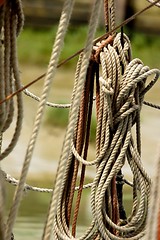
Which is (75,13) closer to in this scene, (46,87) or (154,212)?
(46,87)

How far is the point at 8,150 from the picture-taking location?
1.61 meters

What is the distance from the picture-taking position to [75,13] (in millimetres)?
8336

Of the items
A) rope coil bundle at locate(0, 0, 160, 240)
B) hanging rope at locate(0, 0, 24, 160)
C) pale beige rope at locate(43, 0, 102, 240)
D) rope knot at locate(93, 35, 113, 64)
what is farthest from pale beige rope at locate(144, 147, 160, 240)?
rope knot at locate(93, 35, 113, 64)

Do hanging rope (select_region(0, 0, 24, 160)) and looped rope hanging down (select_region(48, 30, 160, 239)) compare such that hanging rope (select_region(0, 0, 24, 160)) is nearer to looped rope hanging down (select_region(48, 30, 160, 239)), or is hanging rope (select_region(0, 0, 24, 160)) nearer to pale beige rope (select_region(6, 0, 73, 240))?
pale beige rope (select_region(6, 0, 73, 240))

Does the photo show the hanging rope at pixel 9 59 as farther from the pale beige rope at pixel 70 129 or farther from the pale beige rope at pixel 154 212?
the pale beige rope at pixel 154 212

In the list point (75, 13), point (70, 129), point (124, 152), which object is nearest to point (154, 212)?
point (70, 129)

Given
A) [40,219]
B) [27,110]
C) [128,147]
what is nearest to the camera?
[128,147]

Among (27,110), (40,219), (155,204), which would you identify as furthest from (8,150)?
(27,110)

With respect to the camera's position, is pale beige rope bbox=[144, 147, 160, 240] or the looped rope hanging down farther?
the looped rope hanging down

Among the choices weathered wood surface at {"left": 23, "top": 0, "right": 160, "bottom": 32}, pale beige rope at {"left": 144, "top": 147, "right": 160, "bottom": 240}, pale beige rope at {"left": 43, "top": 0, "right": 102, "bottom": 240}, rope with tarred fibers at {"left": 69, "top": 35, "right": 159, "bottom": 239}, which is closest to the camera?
pale beige rope at {"left": 144, "top": 147, "right": 160, "bottom": 240}

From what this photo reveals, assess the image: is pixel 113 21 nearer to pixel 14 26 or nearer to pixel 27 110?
pixel 14 26

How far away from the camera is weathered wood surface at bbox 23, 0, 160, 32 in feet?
26.9

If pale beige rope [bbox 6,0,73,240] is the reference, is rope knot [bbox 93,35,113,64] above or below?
above

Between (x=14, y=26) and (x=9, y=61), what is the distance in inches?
2.8
